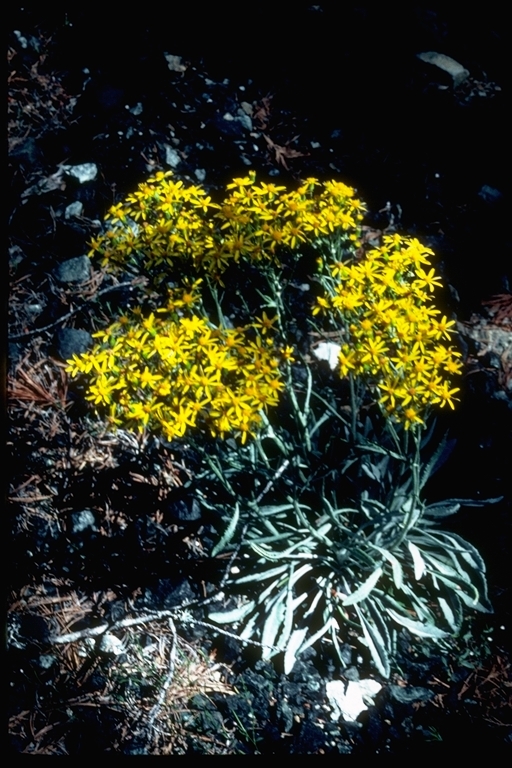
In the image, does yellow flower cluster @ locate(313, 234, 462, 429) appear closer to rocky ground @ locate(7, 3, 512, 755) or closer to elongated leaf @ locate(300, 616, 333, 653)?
rocky ground @ locate(7, 3, 512, 755)

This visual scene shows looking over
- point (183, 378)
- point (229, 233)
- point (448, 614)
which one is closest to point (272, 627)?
point (448, 614)

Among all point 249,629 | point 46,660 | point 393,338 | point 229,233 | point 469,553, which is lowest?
point 46,660

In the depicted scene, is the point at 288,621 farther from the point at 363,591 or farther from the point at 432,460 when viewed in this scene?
the point at 432,460

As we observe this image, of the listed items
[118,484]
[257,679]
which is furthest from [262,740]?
[118,484]

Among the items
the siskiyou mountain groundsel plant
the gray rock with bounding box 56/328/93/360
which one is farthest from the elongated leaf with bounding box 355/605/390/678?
the gray rock with bounding box 56/328/93/360

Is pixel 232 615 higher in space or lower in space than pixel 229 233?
lower

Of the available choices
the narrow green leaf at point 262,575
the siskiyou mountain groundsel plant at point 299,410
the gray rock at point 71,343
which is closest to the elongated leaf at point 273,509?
the siskiyou mountain groundsel plant at point 299,410

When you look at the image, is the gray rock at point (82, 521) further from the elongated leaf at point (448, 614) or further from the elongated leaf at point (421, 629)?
the elongated leaf at point (448, 614)
